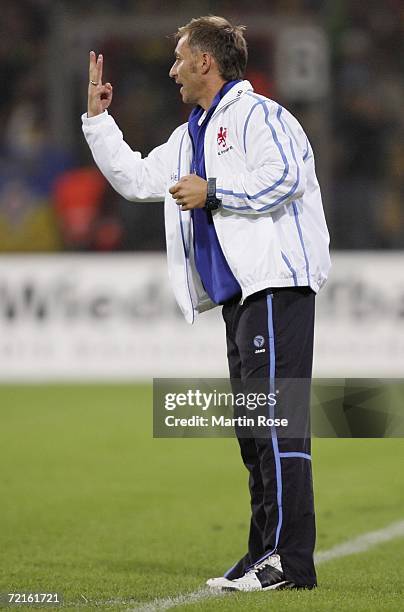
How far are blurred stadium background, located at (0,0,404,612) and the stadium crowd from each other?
0.09ft

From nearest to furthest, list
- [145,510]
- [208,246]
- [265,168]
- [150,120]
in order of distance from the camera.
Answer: [265,168] < [208,246] < [145,510] < [150,120]

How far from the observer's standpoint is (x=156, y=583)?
4852mm

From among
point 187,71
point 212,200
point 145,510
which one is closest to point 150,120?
point 145,510

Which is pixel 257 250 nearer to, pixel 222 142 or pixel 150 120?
pixel 222 142

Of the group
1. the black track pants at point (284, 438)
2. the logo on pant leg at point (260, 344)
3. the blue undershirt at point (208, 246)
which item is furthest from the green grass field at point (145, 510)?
the blue undershirt at point (208, 246)

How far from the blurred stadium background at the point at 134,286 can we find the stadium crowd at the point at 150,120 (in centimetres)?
3

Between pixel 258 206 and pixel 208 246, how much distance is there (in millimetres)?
351

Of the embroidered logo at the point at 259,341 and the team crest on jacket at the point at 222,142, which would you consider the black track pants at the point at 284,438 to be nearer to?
the embroidered logo at the point at 259,341

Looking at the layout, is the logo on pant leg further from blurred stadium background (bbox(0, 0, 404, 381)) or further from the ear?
blurred stadium background (bbox(0, 0, 404, 381))

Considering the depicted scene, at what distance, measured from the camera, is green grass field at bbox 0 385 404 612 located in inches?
186

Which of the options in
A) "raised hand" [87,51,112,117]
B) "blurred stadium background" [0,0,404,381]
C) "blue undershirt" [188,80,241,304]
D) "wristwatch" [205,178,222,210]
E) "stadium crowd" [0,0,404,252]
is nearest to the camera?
"wristwatch" [205,178,222,210]

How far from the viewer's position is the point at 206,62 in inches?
184

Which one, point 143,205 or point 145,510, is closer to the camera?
point 145,510

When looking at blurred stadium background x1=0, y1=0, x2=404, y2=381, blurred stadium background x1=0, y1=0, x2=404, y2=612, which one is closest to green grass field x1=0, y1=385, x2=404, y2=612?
blurred stadium background x1=0, y1=0, x2=404, y2=612
